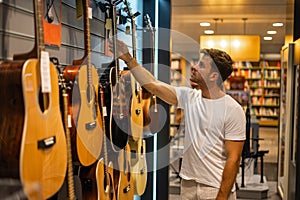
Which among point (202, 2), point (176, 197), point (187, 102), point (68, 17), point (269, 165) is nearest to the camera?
point (68, 17)

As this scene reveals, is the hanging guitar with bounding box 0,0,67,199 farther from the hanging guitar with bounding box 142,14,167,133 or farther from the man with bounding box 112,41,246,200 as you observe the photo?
the hanging guitar with bounding box 142,14,167,133

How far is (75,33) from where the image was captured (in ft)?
7.07

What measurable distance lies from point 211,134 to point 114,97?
57 cm

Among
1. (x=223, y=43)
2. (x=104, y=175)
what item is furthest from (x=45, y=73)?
(x=223, y=43)

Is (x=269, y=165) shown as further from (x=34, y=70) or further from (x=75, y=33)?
(x=34, y=70)

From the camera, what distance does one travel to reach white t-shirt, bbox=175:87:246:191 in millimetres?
2232

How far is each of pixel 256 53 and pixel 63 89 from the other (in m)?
6.15

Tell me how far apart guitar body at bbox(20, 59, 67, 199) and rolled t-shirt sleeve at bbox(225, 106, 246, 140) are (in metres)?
1.08

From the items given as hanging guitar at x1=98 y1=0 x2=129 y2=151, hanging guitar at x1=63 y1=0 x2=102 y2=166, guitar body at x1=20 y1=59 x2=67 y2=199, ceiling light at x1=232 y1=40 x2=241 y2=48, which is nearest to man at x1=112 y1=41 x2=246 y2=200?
hanging guitar at x1=98 y1=0 x2=129 y2=151

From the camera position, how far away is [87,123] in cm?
169

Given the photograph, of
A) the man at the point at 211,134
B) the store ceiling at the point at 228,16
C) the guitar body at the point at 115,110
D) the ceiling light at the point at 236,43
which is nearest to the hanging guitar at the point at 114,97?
the guitar body at the point at 115,110

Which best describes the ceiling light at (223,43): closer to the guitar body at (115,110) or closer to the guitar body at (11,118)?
the guitar body at (115,110)

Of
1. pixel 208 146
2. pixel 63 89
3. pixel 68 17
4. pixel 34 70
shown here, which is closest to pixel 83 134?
pixel 63 89

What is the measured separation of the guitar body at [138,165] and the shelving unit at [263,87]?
1078 cm
